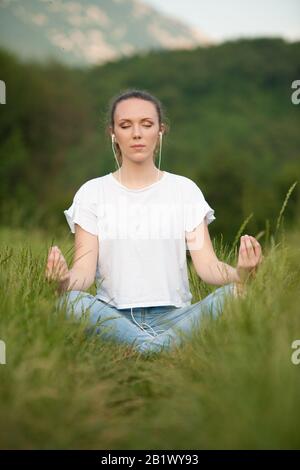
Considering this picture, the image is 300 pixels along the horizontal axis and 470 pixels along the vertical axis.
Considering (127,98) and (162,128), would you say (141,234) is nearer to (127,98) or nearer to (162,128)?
(162,128)

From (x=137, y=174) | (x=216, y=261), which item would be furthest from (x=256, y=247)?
(x=137, y=174)

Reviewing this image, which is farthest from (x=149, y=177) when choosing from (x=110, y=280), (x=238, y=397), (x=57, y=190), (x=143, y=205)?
(x=57, y=190)

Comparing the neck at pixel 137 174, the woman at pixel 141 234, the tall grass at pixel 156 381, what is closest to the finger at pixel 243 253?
the tall grass at pixel 156 381

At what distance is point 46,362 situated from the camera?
2.30 metres

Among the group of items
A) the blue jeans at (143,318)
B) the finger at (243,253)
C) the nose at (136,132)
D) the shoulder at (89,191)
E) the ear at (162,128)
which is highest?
the ear at (162,128)

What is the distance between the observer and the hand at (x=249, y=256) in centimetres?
292

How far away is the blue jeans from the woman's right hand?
8cm

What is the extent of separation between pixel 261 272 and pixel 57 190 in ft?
101

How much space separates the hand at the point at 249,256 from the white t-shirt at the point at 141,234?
1.51 ft

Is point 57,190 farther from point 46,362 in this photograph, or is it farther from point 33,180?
point 46,362

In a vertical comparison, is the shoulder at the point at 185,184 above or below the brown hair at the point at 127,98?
below

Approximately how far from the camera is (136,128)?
3.34m

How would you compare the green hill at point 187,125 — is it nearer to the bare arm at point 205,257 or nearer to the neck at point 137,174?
the neck at point 137,174

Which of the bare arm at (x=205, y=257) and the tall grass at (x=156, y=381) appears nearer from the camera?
the tall grass at (x=156, y=381)
